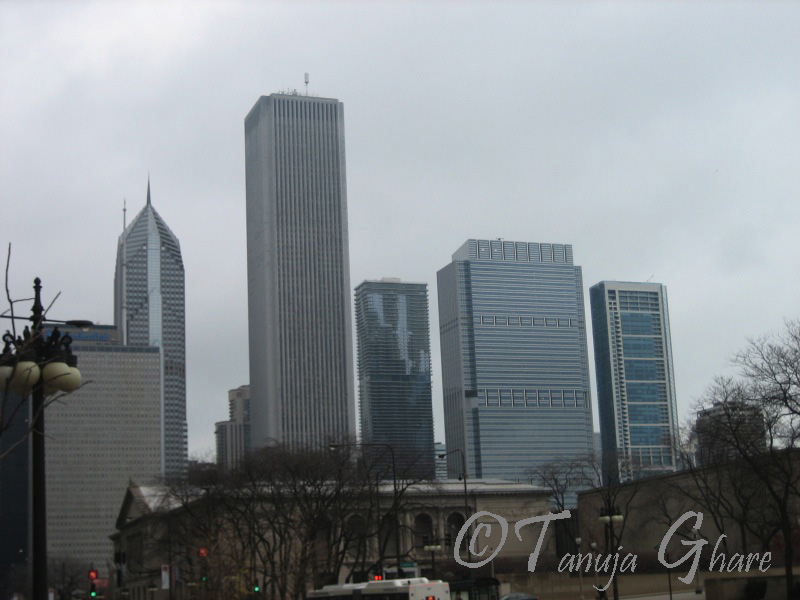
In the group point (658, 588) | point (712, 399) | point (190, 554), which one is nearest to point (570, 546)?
point (658, 588)

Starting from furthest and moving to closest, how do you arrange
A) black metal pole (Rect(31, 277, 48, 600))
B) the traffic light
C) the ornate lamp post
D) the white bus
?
the traffic light, the white bus, black metal pole (Rect(31, 277, 48, 600)), the ornate lamp post

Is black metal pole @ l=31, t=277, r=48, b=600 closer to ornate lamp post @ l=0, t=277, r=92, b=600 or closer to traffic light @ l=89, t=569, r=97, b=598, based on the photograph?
ornate lamp post @ l=0, t=277, r=92, b=600

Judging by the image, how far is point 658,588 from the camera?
82938 millimetres

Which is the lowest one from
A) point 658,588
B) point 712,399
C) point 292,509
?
point 658,588

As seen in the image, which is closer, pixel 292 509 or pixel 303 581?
pixel 303 581

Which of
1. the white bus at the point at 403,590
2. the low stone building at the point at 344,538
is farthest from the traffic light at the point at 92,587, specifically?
the white bus at the point at 403,590

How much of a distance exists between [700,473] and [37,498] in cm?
7406

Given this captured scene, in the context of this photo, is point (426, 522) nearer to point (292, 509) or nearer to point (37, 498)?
point (292, 509)

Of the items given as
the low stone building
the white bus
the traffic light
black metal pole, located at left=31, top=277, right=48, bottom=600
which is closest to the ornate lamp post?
black metal pole, located at left=31, top=277, right=48, bottom=600

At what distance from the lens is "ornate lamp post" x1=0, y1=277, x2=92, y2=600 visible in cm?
1505

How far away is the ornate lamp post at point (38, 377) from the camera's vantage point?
593 inches

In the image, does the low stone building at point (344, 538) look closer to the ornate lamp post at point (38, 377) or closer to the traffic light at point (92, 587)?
the traffic light at point (92, 587)

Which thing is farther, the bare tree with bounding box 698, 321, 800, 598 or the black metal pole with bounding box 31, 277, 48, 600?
the bare tree with bounding box 698, 321, 800, 598

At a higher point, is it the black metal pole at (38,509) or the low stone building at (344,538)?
the black metal pole at (38,509)
